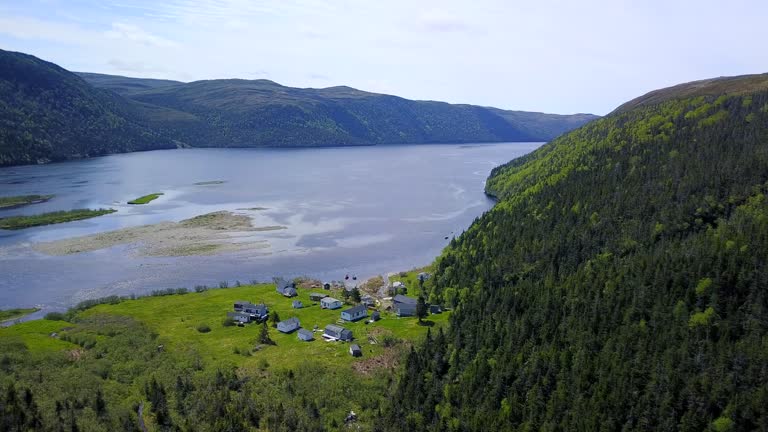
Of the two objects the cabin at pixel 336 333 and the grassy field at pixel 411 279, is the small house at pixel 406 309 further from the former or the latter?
the cabin at pixel 336 333

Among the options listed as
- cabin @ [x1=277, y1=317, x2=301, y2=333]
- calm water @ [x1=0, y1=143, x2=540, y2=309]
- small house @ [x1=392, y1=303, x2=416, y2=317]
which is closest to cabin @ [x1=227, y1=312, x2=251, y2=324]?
cabin @ [x1=277, y1=317, x2=301, y2=333]

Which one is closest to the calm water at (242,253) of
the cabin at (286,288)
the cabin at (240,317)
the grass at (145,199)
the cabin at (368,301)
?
the grass at (145,199)

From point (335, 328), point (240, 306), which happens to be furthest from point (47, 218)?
point (335, 328)

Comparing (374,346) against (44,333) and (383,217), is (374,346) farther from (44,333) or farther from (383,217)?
(383,217)

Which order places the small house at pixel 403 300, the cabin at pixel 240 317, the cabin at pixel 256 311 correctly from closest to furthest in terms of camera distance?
1. the cabin at pixel 240 317
2. the cabin at pixel 256 311
3. the small house at pixel 403 300

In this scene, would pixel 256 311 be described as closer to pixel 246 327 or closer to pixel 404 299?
pixel 246 327
